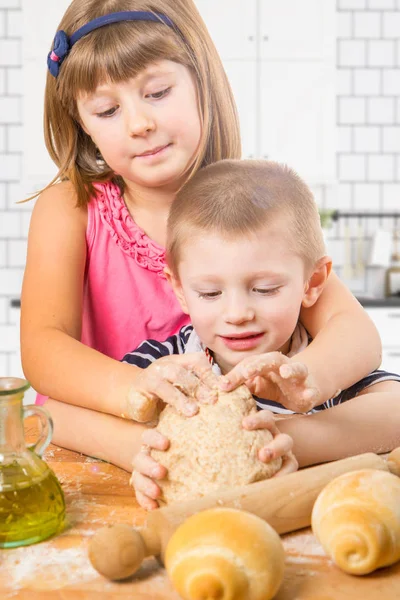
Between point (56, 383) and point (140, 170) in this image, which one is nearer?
point (56, 383)

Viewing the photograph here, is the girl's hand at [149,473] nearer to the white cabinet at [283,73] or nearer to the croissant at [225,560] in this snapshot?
the croissant at [225,560]

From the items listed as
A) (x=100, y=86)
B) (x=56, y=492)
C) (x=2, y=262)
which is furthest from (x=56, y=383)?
(x=2, y=262)

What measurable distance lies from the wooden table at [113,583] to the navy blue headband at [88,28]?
0.72m

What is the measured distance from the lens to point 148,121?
3.46ft

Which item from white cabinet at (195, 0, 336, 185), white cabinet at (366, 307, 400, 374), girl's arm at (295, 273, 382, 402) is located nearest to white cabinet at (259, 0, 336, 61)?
white cabinet at (195, 0, 336, 185)

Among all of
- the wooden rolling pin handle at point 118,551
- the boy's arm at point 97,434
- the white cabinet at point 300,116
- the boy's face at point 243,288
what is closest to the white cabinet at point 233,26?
the white cabinet at point 300,116

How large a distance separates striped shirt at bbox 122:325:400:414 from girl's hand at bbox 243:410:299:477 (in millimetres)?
245

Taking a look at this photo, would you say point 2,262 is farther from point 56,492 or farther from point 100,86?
point 56,492

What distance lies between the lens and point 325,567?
0.61 metres

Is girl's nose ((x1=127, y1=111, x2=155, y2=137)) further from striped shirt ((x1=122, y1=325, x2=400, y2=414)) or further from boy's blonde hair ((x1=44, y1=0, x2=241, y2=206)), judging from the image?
striped shirt ((x1=122, y1=325, x2=400, y2=414))

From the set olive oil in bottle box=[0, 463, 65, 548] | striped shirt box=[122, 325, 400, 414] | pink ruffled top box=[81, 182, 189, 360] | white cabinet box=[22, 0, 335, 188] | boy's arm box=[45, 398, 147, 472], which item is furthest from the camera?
white cabinet box=[22, 0, 335, 188]

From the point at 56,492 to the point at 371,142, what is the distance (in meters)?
2.91

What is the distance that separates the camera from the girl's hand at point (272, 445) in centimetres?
73

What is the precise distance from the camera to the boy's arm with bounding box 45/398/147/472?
87cm
